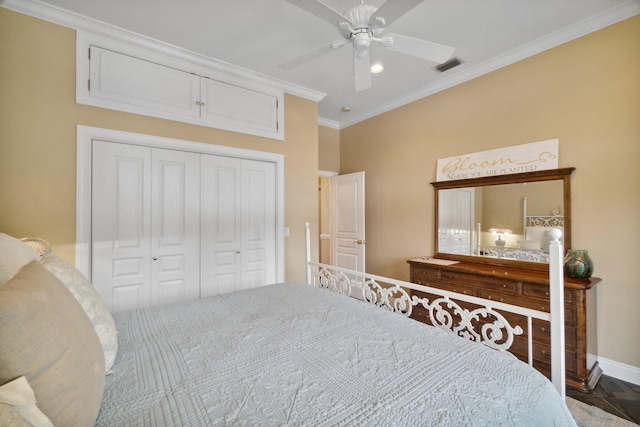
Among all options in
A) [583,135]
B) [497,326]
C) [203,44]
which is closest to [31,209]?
[203,44]

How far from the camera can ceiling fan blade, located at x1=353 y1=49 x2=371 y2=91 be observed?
186cm

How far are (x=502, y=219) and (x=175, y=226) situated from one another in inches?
126

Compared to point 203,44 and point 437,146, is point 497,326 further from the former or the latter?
point 203,44

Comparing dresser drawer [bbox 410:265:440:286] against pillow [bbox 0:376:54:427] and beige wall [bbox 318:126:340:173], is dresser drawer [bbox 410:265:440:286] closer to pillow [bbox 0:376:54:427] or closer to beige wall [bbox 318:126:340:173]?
beige wall [bbox 318:126:340:173]

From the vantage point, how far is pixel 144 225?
8.29 ft

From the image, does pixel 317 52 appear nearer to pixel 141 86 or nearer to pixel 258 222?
pixel 141 86

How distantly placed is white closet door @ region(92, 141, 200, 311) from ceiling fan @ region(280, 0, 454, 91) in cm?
160

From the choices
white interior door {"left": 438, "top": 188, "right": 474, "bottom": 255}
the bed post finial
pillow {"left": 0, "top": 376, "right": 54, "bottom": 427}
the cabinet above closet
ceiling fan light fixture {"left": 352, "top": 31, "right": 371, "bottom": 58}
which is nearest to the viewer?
pillow {"left": 0, "top": 376, "right": 54, "bottom": 427}

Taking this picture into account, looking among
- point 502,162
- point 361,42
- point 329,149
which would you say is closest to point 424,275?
point 502,162

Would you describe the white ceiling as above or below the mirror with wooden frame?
above

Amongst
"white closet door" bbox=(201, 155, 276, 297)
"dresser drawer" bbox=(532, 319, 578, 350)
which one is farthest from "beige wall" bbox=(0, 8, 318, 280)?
"dresser drawer" bbox=(532, 319, 578, 350)

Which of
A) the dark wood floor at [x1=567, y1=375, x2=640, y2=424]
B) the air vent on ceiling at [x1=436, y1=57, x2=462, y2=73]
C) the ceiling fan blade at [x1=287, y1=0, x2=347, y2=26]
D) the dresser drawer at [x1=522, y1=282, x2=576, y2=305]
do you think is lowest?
the dark wood floor at [x1=567, y1=375, x2=640, y2=424]

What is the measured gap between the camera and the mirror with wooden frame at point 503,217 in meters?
2.48

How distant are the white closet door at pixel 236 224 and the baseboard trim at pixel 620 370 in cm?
301
